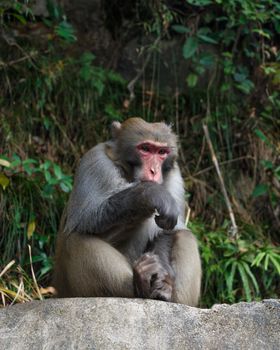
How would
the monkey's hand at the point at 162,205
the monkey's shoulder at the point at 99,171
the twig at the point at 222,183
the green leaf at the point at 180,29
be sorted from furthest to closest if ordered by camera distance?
the green leaf at the point at 180,29, the twig at the point at 222,183, the monkey's shoulder at the point at 99,171, the monkey's hand at the point at 162,205

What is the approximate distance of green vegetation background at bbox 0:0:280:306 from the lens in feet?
23.6

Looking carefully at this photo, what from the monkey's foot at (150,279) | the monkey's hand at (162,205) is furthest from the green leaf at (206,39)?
the monkey's foot at (150,279)

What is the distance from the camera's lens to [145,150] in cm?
527

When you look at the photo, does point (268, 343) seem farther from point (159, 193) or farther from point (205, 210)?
point (205, 210)

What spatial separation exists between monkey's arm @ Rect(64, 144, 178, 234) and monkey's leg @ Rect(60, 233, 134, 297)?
123 millimetres

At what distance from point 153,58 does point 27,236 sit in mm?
2645

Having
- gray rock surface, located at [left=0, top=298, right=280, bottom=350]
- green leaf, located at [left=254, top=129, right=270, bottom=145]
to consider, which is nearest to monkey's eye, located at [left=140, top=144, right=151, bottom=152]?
gray rock surface, located at [left=0, top=298, right=280, bottom=350]

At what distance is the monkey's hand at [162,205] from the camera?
15.8 feet

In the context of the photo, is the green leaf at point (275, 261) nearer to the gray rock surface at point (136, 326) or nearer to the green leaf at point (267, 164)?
the green leaf at point (267, 164)

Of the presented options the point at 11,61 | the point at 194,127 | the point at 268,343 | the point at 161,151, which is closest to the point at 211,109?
the point at 194,127

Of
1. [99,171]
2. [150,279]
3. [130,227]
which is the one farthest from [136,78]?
[150,279]

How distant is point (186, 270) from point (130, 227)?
0.45 metres

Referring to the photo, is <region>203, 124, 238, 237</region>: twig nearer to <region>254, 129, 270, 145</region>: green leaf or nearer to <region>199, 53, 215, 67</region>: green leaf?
<region>254, 129, 270, 145</region>: green leaf

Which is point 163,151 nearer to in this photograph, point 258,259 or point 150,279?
point 150,279
